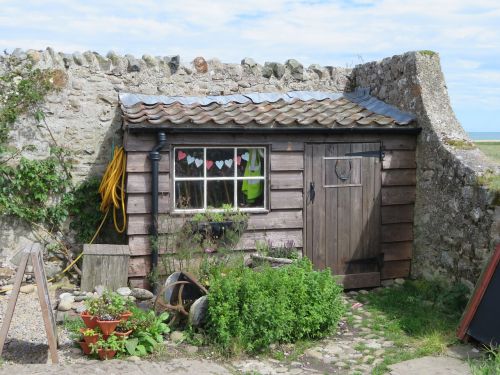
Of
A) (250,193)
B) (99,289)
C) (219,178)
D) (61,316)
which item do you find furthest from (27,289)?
(250,193)

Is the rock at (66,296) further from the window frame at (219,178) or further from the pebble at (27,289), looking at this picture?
the window frame at (219,178)

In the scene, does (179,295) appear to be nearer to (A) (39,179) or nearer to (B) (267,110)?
(A) (39,179)

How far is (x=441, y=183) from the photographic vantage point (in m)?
8.68

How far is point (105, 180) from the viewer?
29.4 ft

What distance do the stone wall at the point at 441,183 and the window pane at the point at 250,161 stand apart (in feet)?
7.96

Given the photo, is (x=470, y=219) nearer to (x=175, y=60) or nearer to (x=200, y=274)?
(x=200, y=274)

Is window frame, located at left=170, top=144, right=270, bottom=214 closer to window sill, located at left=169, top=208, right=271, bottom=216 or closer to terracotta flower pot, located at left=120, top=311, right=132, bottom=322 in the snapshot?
window sill, located at left=169, top=208, right=271, bottom=216

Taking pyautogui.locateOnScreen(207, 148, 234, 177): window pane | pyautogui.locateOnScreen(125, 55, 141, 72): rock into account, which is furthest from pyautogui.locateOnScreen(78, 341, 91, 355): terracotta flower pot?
pyautogui.locateOnScreen(125, 55, 141, 72): rock

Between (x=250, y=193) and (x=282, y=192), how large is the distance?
0.46 metres

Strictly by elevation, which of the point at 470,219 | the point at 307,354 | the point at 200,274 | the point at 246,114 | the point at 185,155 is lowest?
the point at 307,354

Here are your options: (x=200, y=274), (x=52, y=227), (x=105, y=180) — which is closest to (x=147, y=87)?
(x=105, y=180)

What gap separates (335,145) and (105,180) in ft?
11.1

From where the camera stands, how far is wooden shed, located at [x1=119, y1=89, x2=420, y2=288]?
8.24 meters

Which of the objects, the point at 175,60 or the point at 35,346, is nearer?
the point at 35,346
